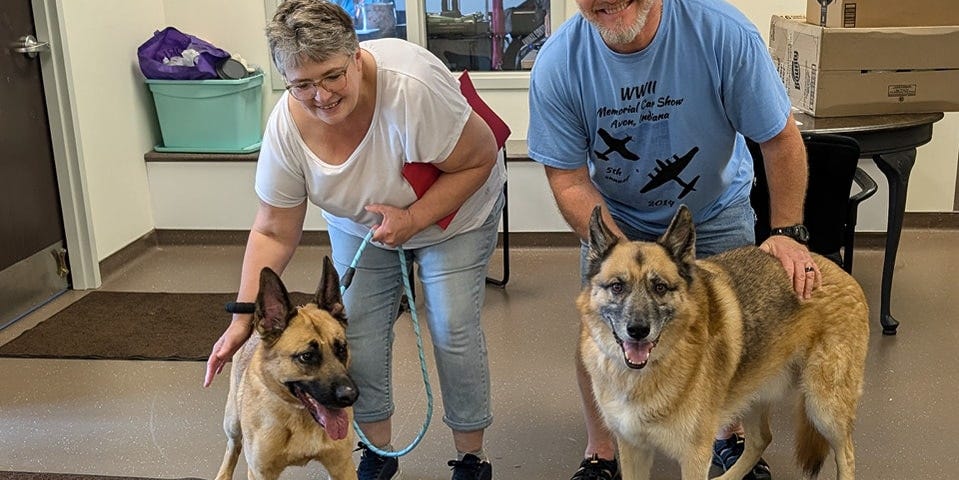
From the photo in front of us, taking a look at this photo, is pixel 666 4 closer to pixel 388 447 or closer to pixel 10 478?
pixel 388 447

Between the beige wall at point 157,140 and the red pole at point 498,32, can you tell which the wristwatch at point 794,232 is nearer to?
the beige wall at point 157,140

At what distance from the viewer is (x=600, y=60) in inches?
86.6

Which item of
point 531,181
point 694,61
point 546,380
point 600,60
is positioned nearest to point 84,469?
point 546,380

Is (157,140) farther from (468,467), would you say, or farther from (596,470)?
(596,470)

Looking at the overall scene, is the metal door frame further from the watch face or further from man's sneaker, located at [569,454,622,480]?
the watch face

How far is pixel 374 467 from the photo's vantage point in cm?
254

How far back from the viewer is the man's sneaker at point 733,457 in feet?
8.46

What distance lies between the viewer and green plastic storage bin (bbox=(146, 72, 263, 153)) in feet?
15.5

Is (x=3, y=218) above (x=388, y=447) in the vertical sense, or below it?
above

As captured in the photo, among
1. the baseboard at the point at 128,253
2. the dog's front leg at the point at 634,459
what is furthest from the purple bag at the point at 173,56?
the dog's front leg at the point at 634,459

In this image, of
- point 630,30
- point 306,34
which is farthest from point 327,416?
point 630,30

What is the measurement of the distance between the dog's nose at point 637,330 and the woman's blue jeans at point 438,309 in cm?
55

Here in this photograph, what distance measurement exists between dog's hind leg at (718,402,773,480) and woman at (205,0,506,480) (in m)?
0.69

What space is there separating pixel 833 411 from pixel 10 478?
2271mm
